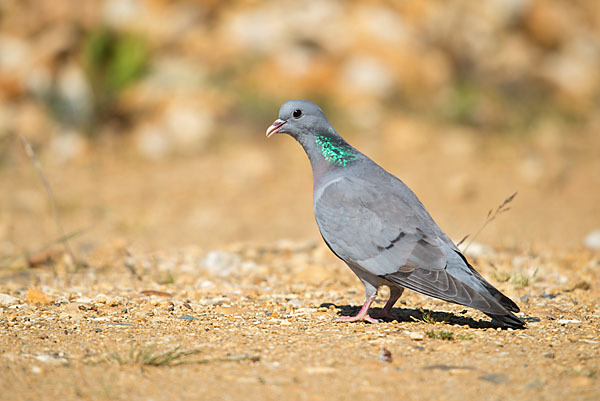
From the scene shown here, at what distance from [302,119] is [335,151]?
13.0 inches

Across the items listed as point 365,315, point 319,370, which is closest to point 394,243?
point 365,315

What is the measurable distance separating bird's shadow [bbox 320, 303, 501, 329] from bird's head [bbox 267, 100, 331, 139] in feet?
3.63

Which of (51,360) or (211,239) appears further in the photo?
(211,239)

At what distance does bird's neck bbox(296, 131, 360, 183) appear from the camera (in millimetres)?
4375

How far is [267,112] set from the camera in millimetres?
10016

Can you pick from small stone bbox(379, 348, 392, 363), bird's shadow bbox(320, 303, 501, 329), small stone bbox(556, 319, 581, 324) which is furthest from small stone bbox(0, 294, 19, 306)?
small stone bbox(556, 319, 581, 324)

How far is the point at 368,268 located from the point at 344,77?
7.18m

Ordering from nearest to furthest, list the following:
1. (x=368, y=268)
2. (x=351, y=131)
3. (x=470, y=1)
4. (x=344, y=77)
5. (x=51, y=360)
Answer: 1. (x=51, y=360)
2. (x=368, y=268)
3. (x=351, y=131)
4. (x=344, y=77)
5. (x=470, y=1)

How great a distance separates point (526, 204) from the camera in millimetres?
7941

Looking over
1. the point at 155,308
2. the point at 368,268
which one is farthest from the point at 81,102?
the point at 368,268

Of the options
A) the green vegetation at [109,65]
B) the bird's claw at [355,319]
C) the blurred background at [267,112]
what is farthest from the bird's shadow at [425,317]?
the green vegetation at [109,65]

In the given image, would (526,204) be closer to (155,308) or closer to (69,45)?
(155,308)

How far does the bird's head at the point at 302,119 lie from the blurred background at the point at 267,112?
7.67ft

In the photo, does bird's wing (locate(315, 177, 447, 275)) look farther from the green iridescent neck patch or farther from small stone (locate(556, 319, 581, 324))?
small stone (locate(556, 319, 581, 324))
